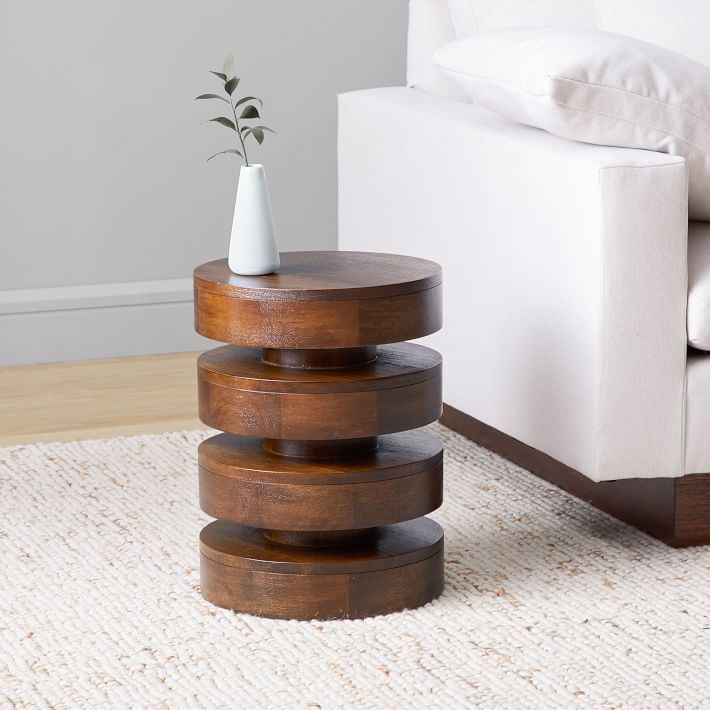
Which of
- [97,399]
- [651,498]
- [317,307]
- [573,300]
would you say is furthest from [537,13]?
[97,399]

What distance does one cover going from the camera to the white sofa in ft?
5.67

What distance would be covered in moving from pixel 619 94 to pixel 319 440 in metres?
0.64

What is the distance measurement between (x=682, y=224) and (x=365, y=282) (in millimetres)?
463

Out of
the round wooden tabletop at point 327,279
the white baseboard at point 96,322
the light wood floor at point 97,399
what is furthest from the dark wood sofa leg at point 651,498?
the white baseboard at point 96,322

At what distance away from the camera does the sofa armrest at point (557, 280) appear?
1.73m

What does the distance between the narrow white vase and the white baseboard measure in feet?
5.40

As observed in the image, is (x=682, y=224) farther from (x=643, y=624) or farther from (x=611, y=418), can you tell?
(x=643, y=624)

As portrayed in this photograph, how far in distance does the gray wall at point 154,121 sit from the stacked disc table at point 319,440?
1.60m

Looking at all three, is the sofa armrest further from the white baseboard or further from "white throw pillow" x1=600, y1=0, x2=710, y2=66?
the white baseboard

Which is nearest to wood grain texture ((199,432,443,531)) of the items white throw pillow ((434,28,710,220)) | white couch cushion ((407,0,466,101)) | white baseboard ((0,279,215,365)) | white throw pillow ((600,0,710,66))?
white throw pillow ((434,28,710,220))

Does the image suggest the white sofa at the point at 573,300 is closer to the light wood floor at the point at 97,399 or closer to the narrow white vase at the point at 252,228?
the narrow white vase at the point at 252,228

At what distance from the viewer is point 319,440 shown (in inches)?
63.8

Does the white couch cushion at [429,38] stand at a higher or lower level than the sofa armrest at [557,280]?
higher

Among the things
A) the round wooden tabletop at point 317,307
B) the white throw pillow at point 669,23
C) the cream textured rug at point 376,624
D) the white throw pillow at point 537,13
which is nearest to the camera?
the cream textured rug at point 376,624
